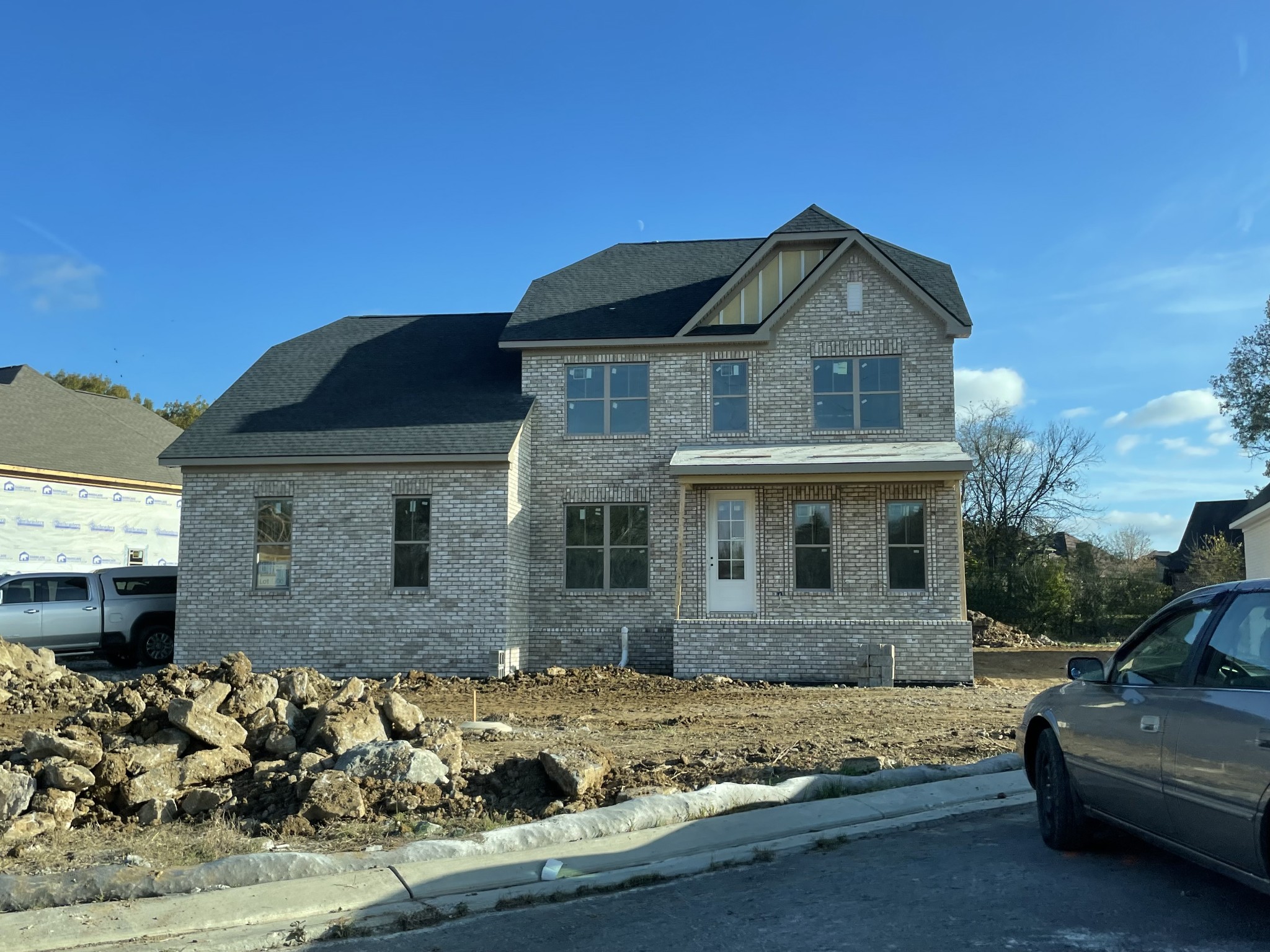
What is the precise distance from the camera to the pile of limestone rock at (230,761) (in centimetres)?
716

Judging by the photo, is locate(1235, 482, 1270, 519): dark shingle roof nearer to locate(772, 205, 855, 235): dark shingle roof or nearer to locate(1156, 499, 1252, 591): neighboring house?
locate(772, 205, 855, 235): dark shingle roof

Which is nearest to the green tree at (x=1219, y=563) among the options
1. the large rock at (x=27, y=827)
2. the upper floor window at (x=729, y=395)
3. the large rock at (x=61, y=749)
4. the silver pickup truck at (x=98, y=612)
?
the upper floor window at (x=729, y=395)

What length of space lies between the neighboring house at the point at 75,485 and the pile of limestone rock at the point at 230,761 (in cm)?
1917

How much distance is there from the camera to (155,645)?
19.6 meters

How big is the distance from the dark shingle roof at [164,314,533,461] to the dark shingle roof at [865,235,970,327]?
7.09 meters

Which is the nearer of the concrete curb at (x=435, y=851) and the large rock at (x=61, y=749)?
the concrete curb at (x=435, y=851)

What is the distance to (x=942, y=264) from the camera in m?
21.6

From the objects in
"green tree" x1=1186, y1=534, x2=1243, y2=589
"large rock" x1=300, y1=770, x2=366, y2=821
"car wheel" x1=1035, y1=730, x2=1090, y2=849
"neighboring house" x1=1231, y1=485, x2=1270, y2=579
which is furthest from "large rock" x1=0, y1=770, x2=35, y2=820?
"green tree" x1=1186, y1=534, x2=1243, y2=589

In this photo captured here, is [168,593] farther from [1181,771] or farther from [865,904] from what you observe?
[1181,771]

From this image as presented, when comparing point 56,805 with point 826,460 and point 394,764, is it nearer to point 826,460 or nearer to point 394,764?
point 394,764

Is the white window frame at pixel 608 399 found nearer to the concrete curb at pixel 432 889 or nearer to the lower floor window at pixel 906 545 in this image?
the lower floor window at pixel 906 545

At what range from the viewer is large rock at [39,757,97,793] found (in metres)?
7.26

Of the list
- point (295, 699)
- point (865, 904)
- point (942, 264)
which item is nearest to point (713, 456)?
point (942, 264)

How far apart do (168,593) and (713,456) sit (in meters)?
10.4
